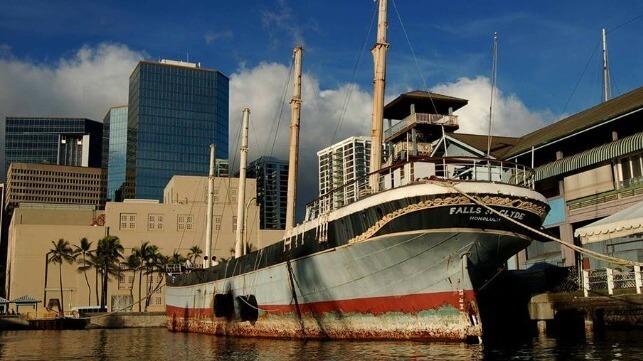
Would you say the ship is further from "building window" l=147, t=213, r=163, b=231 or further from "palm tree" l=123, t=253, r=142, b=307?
"building window" l=147, t=213, r=163, b=231

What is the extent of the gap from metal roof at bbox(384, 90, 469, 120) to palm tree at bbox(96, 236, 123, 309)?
45431 millimetres

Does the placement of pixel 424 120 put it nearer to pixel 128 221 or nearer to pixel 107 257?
pixel 107 257

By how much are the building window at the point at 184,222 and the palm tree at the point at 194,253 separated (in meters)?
3.35

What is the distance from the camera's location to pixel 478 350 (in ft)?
68.2

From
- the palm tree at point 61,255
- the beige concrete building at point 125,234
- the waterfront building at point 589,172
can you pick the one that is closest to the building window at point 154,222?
the beige concrete building at point 125,234

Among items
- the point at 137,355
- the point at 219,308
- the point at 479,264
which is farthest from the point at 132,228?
the point at 479,264

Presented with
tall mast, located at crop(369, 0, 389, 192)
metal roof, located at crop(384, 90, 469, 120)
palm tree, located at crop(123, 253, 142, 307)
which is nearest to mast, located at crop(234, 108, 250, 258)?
metal roof, located at crop(384, 90, 469, 120)

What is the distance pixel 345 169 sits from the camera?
354 ft

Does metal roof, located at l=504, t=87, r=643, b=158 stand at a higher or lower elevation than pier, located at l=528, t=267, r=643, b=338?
higher

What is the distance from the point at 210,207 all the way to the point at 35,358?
2876 cm

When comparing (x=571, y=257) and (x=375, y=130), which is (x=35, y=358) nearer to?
(x=375, y=130)

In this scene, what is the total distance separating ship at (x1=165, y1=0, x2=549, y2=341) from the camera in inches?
888

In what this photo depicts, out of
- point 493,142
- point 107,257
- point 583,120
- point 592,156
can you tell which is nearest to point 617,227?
point 592,156

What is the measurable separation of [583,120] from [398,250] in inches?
780
